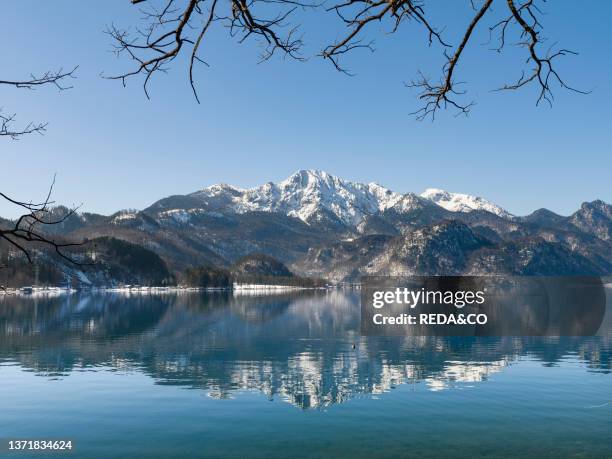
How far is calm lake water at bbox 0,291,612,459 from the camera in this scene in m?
33.8

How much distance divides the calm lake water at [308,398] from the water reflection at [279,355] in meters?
0.31

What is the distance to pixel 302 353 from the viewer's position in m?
85.1

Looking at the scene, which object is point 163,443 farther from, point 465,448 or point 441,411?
point 441,411

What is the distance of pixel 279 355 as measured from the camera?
3253 inches

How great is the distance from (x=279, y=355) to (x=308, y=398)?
112 ft

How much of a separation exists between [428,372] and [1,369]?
52.5 meters

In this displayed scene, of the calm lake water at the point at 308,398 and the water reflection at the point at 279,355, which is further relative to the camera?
the water reflection at the point at 279,355

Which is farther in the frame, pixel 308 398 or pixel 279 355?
pixel 279 355

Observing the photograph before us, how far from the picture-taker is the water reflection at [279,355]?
57.4 meters

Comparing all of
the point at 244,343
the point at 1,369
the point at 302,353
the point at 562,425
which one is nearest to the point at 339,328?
the point at 244,343

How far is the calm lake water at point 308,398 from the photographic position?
33812 millimetres

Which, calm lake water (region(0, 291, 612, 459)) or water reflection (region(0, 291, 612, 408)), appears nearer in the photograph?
calm lake water (region(0, 291, 612, 459))

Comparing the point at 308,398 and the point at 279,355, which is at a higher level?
the point at 308,398

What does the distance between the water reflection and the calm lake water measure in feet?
1.02
